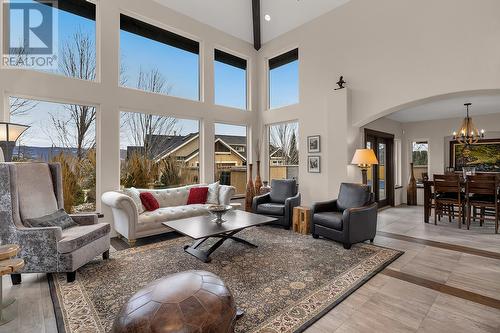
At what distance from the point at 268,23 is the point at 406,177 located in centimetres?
618

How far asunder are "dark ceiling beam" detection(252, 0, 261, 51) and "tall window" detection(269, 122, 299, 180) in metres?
2.31

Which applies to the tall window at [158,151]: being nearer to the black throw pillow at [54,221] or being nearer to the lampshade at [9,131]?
the black throw pillow at [54,221]

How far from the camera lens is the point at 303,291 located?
2.50 meters

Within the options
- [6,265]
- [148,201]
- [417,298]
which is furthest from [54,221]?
[417,298]

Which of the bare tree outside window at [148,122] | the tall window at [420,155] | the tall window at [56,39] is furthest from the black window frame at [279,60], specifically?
the tall window at [420,155]

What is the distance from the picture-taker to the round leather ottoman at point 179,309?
1.42 m

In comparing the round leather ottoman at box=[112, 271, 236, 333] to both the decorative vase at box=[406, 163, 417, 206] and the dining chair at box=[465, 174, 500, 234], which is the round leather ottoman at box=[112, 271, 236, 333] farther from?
the decorative vase at box=[406, 163, 417, 206]

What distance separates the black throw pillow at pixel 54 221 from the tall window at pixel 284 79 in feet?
17.0

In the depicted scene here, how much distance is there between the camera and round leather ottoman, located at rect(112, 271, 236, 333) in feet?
4.65

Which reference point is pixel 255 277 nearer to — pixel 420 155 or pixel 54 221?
pixel 54 221

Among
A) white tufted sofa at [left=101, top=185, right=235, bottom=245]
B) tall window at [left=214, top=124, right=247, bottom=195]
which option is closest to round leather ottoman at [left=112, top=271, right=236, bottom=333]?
white tufted sofa at [left=101, top=185, right=235, bottom=245]

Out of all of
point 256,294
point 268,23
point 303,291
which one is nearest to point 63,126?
point 256,294

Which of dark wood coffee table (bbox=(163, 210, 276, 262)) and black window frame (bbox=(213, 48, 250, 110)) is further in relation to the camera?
black window frame (bbox=(213, 48, 250, 110))

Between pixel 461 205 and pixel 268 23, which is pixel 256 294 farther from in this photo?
pixel 268 23
